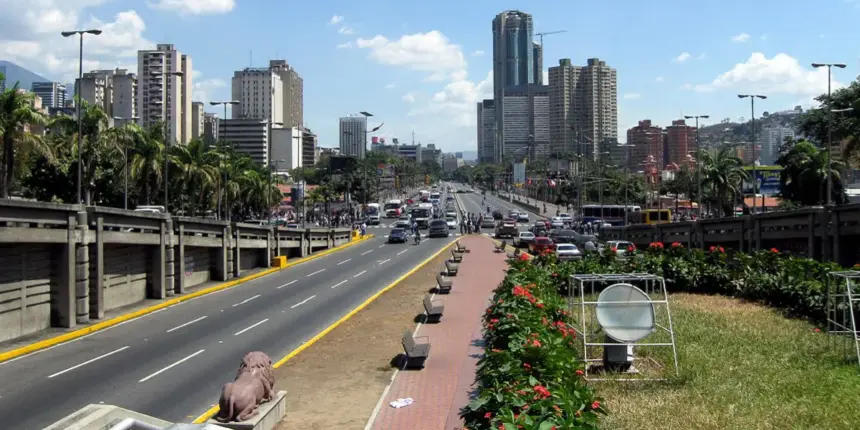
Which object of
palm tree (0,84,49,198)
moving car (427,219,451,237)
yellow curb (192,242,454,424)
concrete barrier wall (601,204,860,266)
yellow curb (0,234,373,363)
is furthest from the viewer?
moving car (427,219,451,237)

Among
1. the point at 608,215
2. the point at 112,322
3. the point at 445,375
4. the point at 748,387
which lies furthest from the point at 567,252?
the point at 608,215

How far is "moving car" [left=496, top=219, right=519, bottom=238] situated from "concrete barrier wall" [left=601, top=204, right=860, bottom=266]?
26.1 meters

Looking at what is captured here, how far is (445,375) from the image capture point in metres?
18.2

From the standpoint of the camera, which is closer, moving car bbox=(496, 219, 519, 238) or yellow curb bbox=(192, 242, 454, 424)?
yellow curb bbox=(192, 242, 454, 424)

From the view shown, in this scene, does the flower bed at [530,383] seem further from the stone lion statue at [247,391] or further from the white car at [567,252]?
the white car at [567,252]

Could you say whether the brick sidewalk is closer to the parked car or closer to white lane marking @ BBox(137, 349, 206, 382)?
white lane marking @ BBox(137, 349, 206, 382)

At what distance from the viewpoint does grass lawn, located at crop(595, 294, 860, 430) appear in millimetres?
11867

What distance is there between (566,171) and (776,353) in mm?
134444

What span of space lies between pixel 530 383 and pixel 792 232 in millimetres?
29107

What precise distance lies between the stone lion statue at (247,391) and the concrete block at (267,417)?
0.10 meters

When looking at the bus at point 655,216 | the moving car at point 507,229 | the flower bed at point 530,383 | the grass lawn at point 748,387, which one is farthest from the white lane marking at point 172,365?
the moving car at point 507,229

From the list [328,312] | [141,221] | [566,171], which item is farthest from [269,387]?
[566,171]

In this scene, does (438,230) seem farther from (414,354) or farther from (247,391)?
(247,391)

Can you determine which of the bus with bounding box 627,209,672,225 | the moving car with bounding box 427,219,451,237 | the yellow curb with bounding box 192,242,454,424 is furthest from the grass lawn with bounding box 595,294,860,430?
the moving car with bounding box 427,219,451,237
